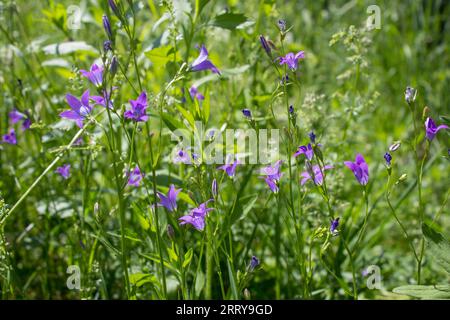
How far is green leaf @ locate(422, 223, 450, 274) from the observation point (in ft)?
3.98

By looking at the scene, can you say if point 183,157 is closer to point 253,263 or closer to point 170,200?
point 170,200

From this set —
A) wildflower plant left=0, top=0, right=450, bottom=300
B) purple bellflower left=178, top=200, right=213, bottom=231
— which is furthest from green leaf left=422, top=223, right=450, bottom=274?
purple bellflower left=178, top=200, right=213, bottom=231

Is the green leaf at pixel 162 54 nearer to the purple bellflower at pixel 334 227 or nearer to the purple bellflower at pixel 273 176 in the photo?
the purple bellflower at pixel 273 176

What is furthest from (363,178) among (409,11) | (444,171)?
(409,11)

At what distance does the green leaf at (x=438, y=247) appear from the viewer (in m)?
1.21

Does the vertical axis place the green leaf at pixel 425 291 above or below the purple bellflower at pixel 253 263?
below

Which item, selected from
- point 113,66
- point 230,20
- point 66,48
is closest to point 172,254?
point 113,66

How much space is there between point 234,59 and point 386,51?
1905 mm

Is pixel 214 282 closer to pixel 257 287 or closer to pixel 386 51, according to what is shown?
pixel 257 287

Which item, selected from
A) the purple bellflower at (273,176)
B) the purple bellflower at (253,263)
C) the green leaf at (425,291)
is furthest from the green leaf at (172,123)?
the green leaf at (425,291)

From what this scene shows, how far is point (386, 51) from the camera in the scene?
367cm

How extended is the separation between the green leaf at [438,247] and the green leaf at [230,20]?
729 millimetres

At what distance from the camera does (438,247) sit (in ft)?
3.99

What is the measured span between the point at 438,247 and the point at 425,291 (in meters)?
0.09
